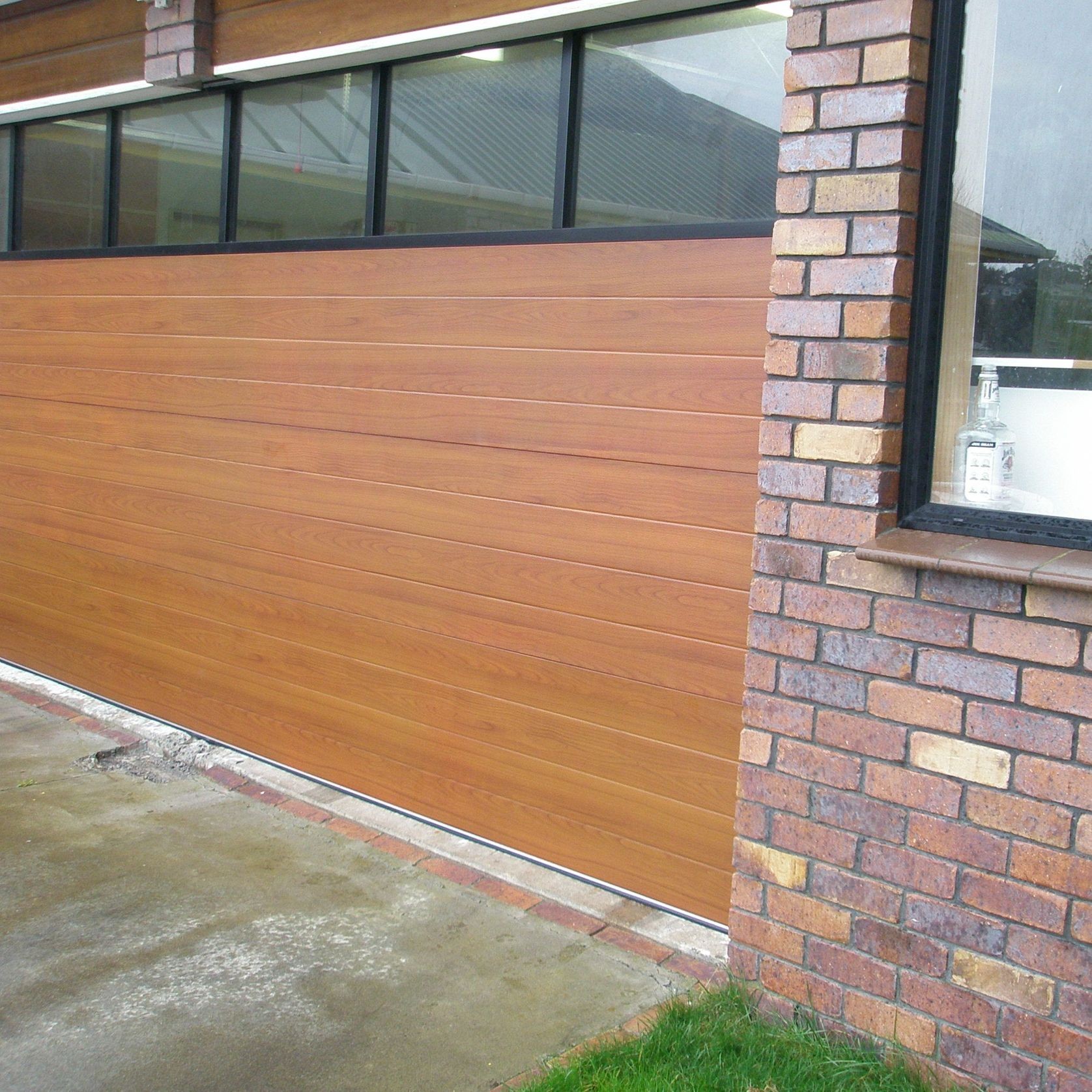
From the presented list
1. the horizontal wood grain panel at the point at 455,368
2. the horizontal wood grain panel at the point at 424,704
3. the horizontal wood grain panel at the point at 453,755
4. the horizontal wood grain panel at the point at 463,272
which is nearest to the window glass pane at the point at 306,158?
the horizontal wood grain panel at the point at 463,272

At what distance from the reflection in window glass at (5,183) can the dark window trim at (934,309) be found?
20.3ft

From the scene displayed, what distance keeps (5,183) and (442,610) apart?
4645 millimetres

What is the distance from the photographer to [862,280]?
3.05 meters

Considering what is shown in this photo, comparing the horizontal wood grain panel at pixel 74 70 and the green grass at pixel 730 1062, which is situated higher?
the horizontal wood grain panel at pixel 74 70

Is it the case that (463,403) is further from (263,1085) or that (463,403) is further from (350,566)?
(263,1085)

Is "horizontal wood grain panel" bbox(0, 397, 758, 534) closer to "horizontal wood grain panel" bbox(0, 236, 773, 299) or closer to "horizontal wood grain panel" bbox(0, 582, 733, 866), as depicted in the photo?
"horizontal wood grain panel" bbox(0, 236, 773, 299)

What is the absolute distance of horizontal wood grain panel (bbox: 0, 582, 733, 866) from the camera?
166 inches

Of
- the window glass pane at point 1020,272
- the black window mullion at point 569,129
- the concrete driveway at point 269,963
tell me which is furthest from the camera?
the black window mullion at point 569,129

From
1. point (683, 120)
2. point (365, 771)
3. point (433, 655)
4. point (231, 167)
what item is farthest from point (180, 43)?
point (365, 771)

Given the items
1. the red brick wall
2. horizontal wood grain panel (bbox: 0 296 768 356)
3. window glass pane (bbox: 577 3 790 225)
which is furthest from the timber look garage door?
the red brick wall

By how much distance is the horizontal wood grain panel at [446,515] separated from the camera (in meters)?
4.06

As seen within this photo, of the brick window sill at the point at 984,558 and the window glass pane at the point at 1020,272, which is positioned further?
the window glass pane at the point at 1020,272

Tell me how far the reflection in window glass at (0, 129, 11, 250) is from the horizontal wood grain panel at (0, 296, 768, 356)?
1052 millimetres

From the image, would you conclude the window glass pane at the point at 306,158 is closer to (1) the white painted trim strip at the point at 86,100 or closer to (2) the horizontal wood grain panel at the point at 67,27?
(1) the white painted trim strip at the point at 86,100
